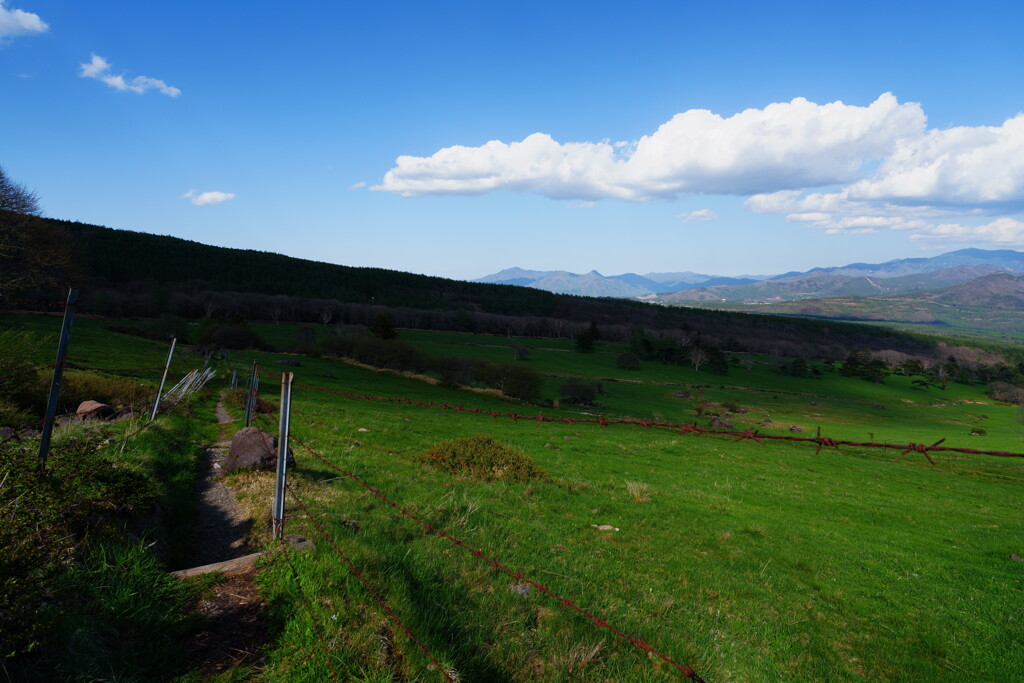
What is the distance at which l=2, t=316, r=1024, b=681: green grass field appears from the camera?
552cm

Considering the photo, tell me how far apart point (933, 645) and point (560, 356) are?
110418 mm

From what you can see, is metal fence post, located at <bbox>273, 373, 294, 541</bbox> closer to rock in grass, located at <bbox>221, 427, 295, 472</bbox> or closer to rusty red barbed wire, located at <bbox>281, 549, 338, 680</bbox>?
rusty red barbed wire, located at <bbox>281, 549, 338, 680</bbox>

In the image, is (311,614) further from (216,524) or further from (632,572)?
(632,572)

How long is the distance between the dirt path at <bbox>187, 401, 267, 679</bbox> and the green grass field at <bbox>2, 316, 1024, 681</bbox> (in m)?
0.23

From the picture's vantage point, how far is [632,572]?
29.1 ft

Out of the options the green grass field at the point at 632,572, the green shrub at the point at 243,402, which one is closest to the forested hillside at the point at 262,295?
the green shrub at the point at 243,402

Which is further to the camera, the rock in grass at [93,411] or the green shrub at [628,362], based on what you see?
the green shrub at [628,362]

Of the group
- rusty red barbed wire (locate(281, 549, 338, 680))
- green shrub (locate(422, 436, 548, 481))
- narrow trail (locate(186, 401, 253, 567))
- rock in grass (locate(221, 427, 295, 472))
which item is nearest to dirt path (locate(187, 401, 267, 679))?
narrow trail (locate(186, 401, 253, 567))

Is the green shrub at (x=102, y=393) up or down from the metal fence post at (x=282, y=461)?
down

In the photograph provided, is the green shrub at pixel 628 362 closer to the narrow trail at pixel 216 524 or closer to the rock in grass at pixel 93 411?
the rock in grass at pixel 93 411

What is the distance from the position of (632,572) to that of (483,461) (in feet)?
23.7

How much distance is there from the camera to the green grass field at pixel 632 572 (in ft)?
18.1

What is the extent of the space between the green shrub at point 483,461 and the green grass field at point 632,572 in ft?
1.71

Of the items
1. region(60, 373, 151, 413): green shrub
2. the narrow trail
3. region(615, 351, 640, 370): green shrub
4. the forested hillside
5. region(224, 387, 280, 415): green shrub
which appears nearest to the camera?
the narrow trail
